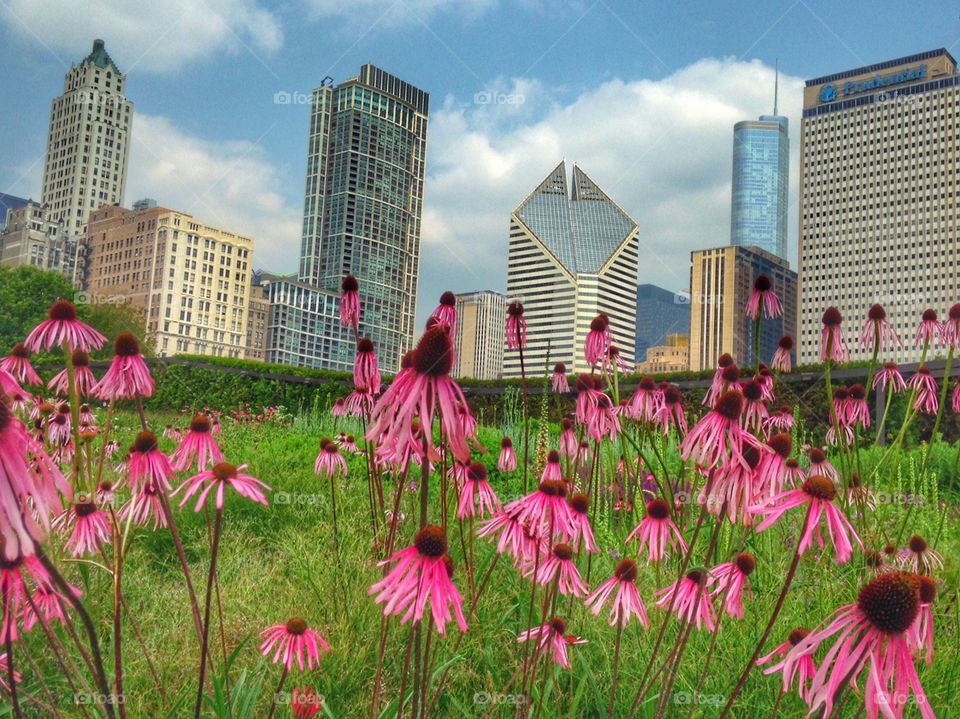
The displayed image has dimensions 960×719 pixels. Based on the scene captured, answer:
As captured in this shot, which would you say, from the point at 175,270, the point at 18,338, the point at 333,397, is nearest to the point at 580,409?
the point at 333,397

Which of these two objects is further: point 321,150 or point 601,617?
point 321,150

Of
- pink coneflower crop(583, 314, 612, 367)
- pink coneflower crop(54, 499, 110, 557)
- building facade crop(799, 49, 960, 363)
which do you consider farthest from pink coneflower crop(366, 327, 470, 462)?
building facade crop(799, 49, 960, 363)

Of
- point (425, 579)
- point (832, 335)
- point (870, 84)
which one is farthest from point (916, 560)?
point (870, 84)

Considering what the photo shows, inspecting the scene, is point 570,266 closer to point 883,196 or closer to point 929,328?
point 883,196

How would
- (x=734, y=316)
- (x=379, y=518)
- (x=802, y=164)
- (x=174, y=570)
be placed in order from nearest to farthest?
(x=379, y=518), (x=174, y=570), (x=802, y=164), (x=734, y=316)

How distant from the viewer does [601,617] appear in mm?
3551

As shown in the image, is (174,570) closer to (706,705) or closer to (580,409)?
(580,409)

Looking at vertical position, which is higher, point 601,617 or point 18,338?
point 18,338

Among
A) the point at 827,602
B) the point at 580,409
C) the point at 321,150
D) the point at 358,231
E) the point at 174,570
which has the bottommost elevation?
the point at 174,570

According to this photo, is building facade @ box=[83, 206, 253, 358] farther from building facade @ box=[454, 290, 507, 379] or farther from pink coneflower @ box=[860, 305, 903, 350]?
pink coneflower @ box=[860, 305, 903, 350]

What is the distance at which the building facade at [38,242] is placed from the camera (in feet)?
351

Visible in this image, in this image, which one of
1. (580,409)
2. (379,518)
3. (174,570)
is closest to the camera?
(580,409)

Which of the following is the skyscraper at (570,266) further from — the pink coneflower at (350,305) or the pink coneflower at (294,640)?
the pink coneflower at (294,640)

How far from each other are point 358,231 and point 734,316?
89759 millimetres
